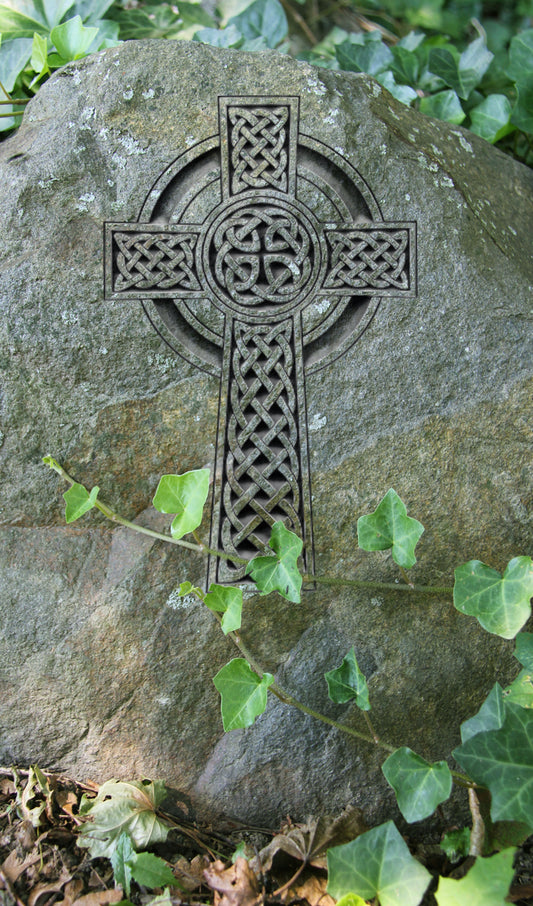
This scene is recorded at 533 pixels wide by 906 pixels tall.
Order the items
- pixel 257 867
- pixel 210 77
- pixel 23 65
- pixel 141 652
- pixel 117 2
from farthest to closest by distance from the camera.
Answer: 1. pixel 117 2
2. pixel 23 65
3. pixel 210 77
4. pixel 141 652
5. pixel 257 867

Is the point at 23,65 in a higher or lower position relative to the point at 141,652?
higher

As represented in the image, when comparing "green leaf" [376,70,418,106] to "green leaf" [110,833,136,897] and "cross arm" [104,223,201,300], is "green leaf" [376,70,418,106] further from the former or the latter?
"green leaf" [110,833,136,897]

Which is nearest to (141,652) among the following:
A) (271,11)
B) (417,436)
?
(417,436)

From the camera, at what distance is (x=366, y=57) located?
2.55m

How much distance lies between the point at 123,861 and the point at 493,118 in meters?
2.42

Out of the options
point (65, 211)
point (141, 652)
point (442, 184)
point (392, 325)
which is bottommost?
point (141, 652)

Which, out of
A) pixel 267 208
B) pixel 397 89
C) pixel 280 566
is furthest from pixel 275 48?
pixel 280 566

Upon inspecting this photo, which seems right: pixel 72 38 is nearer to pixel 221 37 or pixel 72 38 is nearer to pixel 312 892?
pixel 221 37

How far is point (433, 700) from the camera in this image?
71.5 inches

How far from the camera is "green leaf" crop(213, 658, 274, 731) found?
1.55 meters

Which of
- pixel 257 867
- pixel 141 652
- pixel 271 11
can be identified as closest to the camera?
pixel 257 867

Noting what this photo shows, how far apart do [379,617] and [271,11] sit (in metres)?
2.13

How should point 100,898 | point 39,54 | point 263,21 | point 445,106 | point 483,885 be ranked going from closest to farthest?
point 483,885
point 100,898
point 39,54
point 445,106
point 263,21

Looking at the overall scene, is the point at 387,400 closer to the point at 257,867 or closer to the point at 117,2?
the point at 257,867
